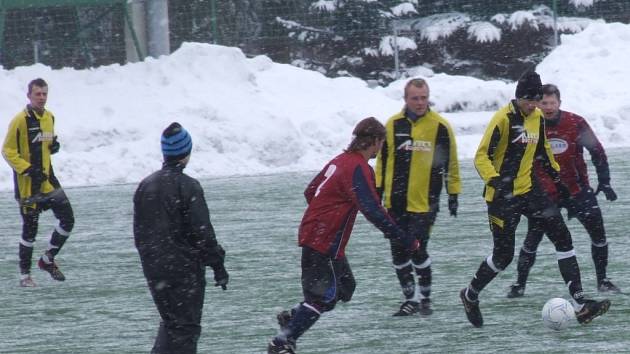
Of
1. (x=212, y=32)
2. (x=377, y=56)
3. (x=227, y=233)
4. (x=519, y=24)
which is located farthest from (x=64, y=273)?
(x=519, y=24)

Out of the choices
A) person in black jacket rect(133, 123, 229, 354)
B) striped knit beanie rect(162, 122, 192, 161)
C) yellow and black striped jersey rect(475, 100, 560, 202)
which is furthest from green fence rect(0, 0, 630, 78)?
person in black jacket rect(133, 123, 229, 354)

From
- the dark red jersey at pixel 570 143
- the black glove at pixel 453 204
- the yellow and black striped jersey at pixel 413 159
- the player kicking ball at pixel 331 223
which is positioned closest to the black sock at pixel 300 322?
the player kicking ball at pixel 331 223

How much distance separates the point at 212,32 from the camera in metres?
29.5

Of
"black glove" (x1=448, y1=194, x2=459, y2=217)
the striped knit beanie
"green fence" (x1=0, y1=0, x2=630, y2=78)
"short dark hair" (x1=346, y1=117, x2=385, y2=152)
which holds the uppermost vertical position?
the striped knit beanie

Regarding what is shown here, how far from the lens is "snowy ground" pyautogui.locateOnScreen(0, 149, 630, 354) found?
9320 mm

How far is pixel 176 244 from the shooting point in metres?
7.52

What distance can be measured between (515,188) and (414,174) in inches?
34.0

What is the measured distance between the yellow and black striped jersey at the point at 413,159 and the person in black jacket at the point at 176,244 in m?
3.02

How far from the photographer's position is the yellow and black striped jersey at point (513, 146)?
32.4 feet

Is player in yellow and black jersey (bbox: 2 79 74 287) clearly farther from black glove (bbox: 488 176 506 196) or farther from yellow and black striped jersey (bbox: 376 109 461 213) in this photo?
black glove (bbox: 488 176 506 196)

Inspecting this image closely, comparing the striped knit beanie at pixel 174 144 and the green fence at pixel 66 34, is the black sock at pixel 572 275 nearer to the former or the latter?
the striped knit beanie at pixel 174 144

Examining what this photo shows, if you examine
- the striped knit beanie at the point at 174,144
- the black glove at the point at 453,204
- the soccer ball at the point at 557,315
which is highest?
the striped knit beanie at the point at 174,144

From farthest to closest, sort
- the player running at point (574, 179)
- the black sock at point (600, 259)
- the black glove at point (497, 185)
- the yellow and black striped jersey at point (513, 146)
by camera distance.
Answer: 1. the black sock at point (600, 259)
2. the player running at point (574, 179)
3. the yellow and black striped jersey at point (513, 146)
4. the black glove at point (497, 185)

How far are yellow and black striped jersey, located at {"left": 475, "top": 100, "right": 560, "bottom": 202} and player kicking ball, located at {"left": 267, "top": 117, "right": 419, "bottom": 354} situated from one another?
1514 millimetres
